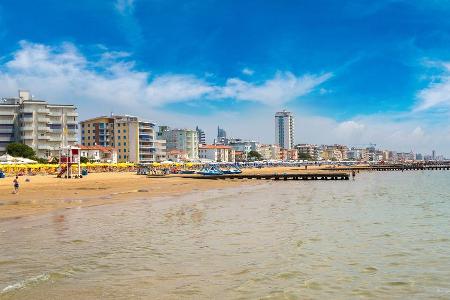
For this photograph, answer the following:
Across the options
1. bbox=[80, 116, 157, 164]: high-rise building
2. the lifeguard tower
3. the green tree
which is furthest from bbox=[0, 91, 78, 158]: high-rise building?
the lifeguard tower

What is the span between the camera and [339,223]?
24.2 m

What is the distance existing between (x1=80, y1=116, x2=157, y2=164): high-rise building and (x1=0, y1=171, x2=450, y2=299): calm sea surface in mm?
135639

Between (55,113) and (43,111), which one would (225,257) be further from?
(55,113)

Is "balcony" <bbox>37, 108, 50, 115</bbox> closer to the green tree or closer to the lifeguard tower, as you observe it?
the green tree

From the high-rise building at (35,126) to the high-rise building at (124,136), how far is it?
35543 mm

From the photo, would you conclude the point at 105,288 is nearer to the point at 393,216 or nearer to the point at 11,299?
the point at 11,299

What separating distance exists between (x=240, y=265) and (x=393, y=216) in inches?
660

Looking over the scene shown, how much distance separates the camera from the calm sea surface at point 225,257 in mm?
11312

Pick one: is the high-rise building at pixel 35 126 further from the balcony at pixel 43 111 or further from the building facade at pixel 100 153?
the building facade at pixel 100 153

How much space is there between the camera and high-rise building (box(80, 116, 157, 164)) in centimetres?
16050

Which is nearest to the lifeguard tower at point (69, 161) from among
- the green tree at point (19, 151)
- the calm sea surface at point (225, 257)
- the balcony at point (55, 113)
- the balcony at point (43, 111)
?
the green tree at point (19, 151)

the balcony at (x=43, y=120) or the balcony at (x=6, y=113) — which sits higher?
the balcony at (x=6, y=113)

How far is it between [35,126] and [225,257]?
379 feet

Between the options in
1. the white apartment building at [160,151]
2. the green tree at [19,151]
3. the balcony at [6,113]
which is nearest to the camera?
the green tree at [19,151]
